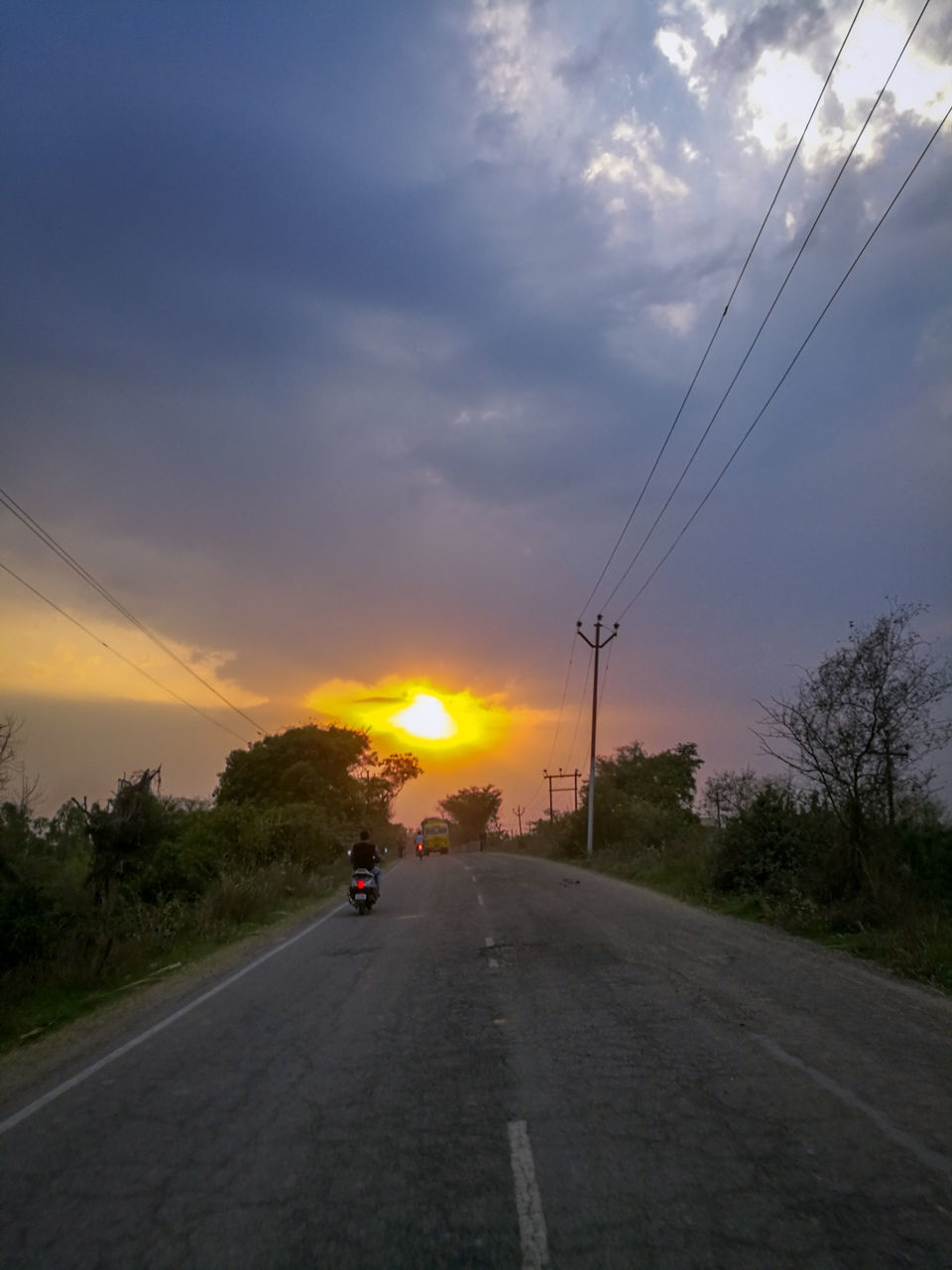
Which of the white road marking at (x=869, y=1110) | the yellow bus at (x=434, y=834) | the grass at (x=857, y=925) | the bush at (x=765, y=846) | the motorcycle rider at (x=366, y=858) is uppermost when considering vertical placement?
the yellow bus at (x=434, y=834)

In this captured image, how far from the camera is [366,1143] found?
5422 millimetres

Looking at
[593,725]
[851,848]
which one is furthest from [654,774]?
[851,848]

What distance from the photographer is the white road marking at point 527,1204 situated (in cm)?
394

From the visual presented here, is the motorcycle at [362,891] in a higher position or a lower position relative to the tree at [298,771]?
lower

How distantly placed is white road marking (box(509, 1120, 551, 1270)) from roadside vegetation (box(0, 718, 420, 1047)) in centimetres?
769

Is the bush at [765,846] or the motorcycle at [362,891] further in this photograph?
the motorcycle at [362,891]

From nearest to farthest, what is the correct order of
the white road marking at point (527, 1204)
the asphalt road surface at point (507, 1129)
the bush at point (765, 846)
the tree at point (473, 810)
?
the white road marking at point (527, 1204) → the asphalt road surface at point (507, 1129) → the bush at point (765, 846) → the tree at point (473, 810)

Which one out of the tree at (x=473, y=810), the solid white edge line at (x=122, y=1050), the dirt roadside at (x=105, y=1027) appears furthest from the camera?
the tree at (x=473, y=810)

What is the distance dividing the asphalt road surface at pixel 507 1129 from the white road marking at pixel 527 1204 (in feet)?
0.05

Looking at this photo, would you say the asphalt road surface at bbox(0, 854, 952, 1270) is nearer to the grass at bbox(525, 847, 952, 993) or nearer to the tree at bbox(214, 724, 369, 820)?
the grass at bbox(525, 847, 952, 993)

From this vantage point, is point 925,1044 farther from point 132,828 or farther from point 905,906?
point 132,828

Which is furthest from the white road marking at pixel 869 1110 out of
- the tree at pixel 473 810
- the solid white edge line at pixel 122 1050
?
the tree at pixel 473 810

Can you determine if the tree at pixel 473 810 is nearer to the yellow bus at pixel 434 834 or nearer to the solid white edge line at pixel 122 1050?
the yellow bus at pixel 434 834

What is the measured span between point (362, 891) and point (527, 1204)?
653 inches
